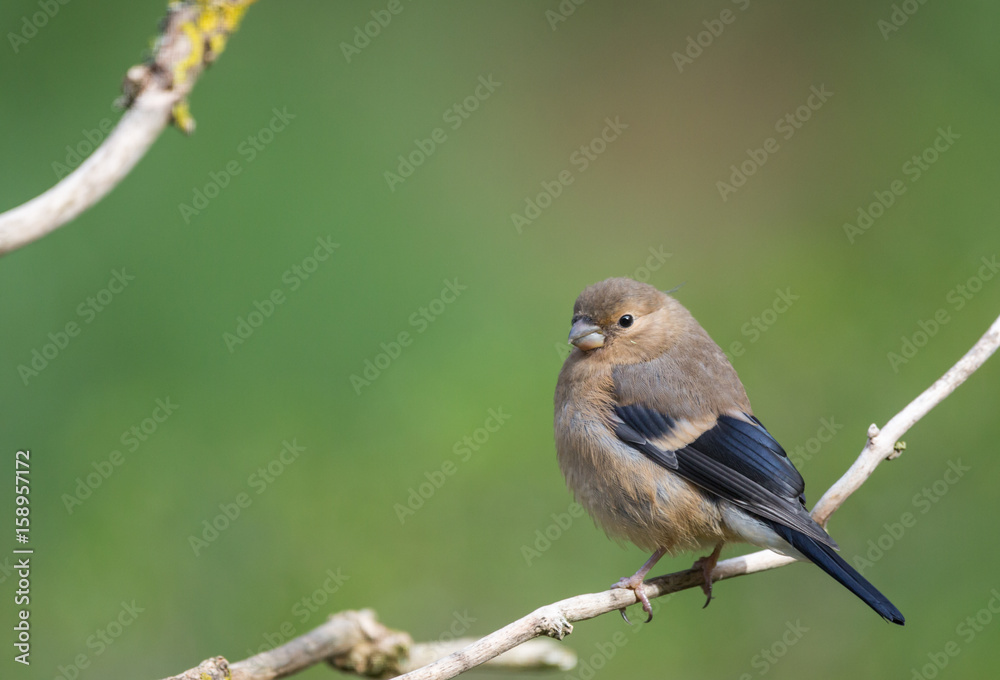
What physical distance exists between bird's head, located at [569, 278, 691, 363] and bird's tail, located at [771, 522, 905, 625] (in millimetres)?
889

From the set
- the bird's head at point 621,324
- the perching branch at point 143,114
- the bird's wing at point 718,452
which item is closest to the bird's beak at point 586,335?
the bird's head at point 621,324

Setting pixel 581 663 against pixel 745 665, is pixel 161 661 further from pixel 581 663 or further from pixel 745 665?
pixel 745 665

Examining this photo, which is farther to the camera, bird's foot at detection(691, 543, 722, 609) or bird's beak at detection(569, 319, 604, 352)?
bird's beak at detection(569, 319, 604, 352)

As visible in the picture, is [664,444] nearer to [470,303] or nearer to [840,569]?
[840,569]

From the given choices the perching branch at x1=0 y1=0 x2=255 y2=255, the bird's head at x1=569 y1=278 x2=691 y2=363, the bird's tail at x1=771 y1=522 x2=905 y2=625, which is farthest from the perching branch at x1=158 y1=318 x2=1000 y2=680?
the perching branch at x1=0 y1=0 x2=255 y2=255

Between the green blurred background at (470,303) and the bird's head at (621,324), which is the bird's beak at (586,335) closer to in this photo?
the bird's head at (621,324)

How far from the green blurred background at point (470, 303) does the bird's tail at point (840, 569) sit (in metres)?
2.02

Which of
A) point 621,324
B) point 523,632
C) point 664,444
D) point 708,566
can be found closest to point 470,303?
point 621,324

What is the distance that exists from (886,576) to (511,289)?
2.99 meters

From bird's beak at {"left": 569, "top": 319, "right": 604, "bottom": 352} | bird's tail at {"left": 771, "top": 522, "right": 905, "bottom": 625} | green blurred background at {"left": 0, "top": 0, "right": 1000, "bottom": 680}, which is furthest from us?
green blurred background at {"left": 0, "top": 0, "right": 1000, "bottom": 680}

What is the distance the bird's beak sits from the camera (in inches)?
150

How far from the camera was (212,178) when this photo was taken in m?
6.21

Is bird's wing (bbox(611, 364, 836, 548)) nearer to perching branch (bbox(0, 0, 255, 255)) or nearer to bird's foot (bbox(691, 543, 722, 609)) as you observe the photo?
bird's foot (bbox(691, 543, 722, 609))

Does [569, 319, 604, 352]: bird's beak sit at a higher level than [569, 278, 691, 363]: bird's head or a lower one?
lower
